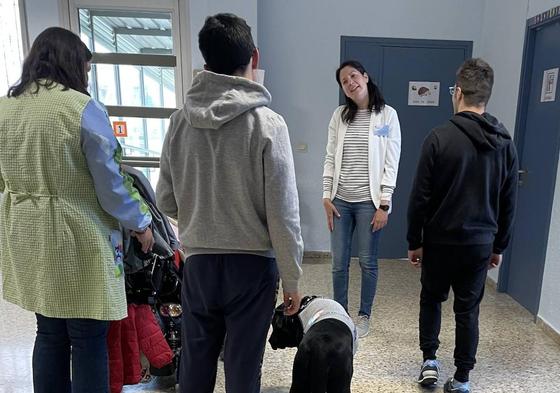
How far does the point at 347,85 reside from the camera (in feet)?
7.29

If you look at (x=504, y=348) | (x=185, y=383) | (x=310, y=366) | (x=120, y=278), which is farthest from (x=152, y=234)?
(x=504, y=348)

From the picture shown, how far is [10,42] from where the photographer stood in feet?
11.1

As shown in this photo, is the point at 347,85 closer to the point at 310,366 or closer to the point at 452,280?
the point at 452,280

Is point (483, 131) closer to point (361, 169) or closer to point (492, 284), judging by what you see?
point (361, 169)

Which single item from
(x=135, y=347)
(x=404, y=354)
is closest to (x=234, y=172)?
(x=135, y=347)

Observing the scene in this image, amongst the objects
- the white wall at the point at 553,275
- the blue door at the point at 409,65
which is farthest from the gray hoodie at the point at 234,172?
the blue door at the point at 409,65

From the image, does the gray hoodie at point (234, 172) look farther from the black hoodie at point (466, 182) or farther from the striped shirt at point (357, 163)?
the striped shirt at point (357, 163)

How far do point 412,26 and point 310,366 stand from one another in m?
2.99

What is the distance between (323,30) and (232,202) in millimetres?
2703

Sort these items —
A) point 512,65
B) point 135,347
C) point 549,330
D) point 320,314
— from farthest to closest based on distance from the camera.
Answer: point 512,65 < point 549,330 < point 135,347 < point 320,314

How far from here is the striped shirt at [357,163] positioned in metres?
2.23

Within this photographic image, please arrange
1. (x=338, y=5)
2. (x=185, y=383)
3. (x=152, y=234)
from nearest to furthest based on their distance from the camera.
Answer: (x=185, y=383) < (x=152, y=234) < (x=338, y=5)

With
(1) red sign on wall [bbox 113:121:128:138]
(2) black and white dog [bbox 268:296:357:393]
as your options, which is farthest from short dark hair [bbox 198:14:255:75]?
(1) red sign on wall [bbox 113:121:128:138]

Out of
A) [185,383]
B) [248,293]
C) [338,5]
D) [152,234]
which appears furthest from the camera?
[338,5]
